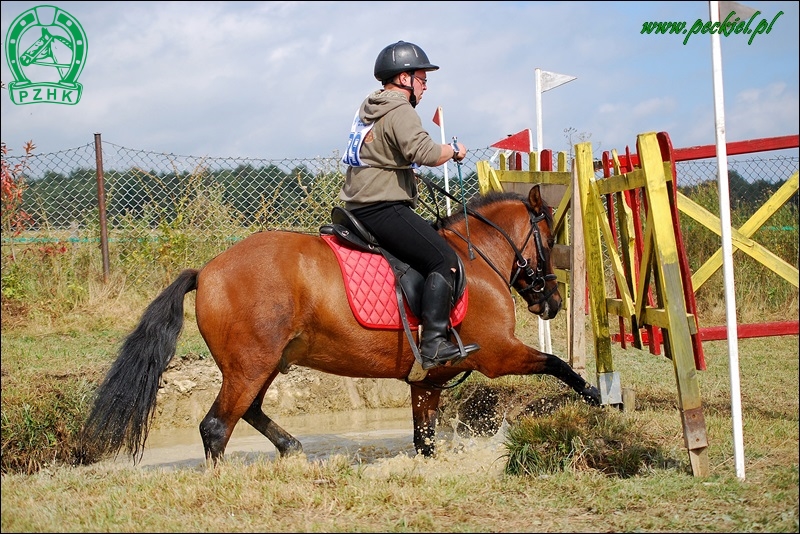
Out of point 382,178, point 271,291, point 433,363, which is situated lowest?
point 433,363

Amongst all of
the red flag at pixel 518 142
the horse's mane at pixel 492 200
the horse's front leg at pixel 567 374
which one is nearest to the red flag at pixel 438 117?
the red flag at pixel 518 142

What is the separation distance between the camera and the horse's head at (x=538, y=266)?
21.4ft

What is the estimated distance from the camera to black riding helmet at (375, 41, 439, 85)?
18.6 feet

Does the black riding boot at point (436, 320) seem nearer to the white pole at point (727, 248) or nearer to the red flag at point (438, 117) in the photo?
the white pole at point (727, 248)

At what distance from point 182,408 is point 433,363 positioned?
3.50 m

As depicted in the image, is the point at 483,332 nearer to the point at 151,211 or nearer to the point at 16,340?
the point at 16,340

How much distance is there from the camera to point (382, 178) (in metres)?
5.63

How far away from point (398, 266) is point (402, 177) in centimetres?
64

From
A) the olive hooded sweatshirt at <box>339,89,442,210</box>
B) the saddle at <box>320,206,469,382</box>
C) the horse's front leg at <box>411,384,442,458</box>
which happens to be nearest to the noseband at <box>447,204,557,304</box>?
the saddle at <box>320,206,469,382</box>

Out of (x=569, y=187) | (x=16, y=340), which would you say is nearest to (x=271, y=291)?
(x=569, y=187)

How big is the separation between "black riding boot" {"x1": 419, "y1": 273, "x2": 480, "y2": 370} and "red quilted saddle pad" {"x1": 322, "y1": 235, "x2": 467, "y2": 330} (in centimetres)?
20

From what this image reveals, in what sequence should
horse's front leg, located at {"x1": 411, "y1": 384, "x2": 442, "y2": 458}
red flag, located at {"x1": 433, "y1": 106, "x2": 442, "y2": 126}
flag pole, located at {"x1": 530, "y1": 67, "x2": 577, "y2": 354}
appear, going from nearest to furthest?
horse's front leg, located at {"x1": 411, "y1": 384, "x2": 442, "y2": 458}
flag pole, located at {"x1": 530, "y1": 67, "x2": 577, "y2": 354}
red flag, located at {"x1": 433, "y1": 106, "x2": 442, "y2": 126}

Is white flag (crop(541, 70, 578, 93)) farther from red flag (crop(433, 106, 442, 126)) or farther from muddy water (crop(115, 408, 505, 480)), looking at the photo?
muddy water (crop(115, 408, 505, 480))

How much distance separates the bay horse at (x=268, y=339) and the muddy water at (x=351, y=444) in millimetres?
598
